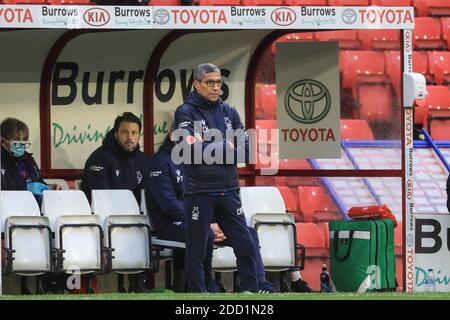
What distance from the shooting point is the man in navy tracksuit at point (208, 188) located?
12.9 m

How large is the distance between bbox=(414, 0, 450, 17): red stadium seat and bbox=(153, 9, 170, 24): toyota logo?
311 inches

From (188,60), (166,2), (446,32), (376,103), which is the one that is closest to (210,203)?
(376,103)

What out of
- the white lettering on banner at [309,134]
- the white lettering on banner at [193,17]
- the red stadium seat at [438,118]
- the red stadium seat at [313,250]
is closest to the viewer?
the white lettering on banner at [193,17]

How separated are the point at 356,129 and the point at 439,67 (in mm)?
4997

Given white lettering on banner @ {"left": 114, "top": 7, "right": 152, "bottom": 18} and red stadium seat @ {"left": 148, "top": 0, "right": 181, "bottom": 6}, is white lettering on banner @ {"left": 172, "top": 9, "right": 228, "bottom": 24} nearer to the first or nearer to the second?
white lettering on banner @ {"left": 114, "top": 7, "right": 152, "bottom": 18}

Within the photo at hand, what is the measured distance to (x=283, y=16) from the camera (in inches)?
553

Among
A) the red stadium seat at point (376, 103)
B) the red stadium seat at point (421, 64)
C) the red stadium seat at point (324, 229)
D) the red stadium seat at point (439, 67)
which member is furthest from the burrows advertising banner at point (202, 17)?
the red stadium seat at point (439, 67)

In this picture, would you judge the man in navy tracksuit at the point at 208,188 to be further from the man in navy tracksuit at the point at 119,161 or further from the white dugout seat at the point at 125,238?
the man in navy tracksuit at the point at 119,161

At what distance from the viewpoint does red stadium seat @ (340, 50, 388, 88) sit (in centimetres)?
1571

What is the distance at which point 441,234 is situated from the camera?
14875 mm

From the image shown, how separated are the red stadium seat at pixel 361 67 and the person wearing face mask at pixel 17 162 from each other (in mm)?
3086

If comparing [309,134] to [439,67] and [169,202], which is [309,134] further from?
[439,67]

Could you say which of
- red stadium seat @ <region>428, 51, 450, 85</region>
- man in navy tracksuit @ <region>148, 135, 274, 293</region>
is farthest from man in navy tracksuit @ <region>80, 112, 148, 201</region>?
red stadium seat @ <region>428, 51, 450, 85</region>
